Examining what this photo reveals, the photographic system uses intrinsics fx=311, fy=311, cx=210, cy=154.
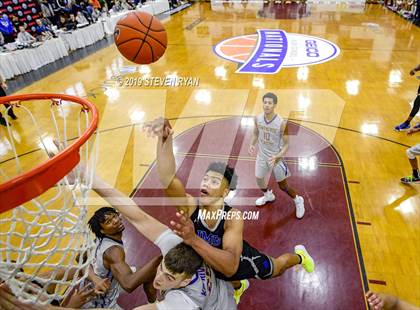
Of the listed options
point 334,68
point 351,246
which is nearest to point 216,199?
point 351,246

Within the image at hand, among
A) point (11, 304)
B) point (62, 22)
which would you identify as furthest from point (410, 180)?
point (62, 22)

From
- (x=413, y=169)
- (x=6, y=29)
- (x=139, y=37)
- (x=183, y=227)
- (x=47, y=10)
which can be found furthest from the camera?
(x=47, y=10)

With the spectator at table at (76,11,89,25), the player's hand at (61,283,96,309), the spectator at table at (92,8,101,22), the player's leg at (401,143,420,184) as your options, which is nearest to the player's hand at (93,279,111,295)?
the player's hand at (61,283,96,309)

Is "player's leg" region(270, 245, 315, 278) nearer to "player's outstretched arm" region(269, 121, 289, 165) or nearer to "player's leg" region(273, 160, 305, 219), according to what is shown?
"player's leg" region(273, 160, 305, 219)

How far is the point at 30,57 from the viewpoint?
35.0 ft

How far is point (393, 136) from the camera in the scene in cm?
613

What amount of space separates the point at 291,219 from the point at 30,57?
10.6 m

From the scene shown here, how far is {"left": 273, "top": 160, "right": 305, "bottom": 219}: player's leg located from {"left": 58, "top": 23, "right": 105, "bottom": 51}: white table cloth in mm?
11520

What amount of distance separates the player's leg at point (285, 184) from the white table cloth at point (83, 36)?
11.5 meters

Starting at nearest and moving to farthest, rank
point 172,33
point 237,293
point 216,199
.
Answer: point 216,199 → point 237,293 → point 172,33

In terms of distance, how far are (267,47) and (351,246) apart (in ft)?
31.7

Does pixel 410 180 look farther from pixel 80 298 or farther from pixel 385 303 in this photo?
pixel 80 298

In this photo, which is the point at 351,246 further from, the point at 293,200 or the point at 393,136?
the point at 393,136

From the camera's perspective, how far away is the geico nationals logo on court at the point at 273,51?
10.4m
